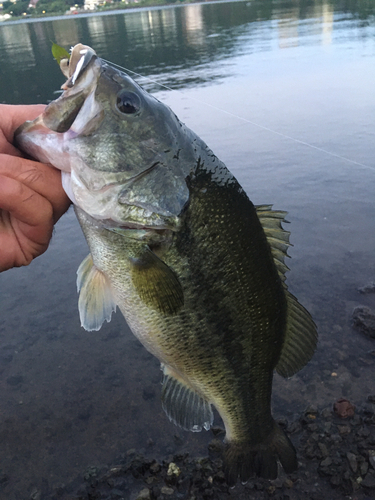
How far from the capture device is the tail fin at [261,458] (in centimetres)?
232

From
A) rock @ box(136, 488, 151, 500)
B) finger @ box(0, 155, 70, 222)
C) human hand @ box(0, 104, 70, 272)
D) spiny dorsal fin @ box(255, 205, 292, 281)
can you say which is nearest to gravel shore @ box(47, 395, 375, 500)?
rock @ box(136, 488, 151, 500)

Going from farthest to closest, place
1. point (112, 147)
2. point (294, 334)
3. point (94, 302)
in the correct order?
1. point (294, 334)
2. point (94, 302)
3. point (112, 147)

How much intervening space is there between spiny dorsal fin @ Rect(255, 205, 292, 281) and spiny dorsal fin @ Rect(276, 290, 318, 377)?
27cm

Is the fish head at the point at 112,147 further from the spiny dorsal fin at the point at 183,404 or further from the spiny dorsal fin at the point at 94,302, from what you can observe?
the spiny dorsal fin at the point at 183,404

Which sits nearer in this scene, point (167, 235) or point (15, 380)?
point (167, 235)

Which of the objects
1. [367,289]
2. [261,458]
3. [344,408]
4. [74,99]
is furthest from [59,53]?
[367,289]

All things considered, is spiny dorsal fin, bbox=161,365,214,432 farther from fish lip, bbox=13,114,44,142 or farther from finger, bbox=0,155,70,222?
fish lip, bbox=13,114,44,142

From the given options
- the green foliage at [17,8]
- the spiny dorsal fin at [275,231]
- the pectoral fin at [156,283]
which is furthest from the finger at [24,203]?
the green foliage at [17,8]

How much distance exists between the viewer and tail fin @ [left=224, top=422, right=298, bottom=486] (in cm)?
232

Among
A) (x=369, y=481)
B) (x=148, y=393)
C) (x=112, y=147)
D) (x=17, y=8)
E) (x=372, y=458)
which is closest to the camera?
(x=112, y=147)

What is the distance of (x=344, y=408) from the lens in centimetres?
305

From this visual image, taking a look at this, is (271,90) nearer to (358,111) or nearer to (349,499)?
(358,111)

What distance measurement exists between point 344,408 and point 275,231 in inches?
65.9

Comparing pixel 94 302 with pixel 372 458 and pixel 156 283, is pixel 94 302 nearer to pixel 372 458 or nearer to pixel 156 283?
pixel 156 283
